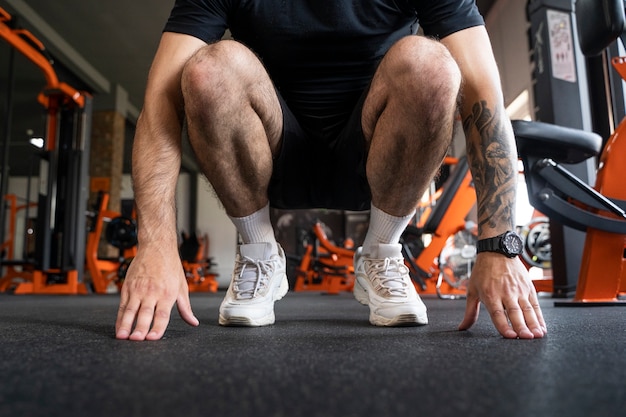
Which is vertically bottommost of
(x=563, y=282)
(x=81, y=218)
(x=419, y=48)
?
(x=563, y=282)

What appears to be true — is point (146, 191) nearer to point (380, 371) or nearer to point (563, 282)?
point (380, 371)

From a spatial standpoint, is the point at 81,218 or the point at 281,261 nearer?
the point at 281,261

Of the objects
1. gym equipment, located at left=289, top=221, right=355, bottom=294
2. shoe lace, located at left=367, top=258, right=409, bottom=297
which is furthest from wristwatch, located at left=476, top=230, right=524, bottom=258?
gym equipment, located at left=289, top=221, right=355, bottom=294

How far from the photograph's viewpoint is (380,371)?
46 centimetres

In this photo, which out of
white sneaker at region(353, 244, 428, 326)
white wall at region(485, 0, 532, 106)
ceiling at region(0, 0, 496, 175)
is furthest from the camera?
ceiling at region(0, 0, 496, 175)

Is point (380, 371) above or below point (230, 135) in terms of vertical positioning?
below

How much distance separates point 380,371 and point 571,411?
0.55ft

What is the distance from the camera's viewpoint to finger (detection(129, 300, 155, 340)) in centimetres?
70

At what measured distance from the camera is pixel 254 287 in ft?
3.27

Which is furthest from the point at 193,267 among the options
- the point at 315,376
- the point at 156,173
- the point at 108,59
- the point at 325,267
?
the point at 315,376

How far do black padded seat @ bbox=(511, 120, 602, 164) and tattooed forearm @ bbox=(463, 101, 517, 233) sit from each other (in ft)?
2.77

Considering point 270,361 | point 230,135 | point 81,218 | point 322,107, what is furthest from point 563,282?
point 81,218

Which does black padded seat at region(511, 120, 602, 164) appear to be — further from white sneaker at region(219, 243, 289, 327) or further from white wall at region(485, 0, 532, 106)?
white wall at region(485, 0, 532, 106)

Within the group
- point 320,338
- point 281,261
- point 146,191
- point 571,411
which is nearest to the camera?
point 571,411
